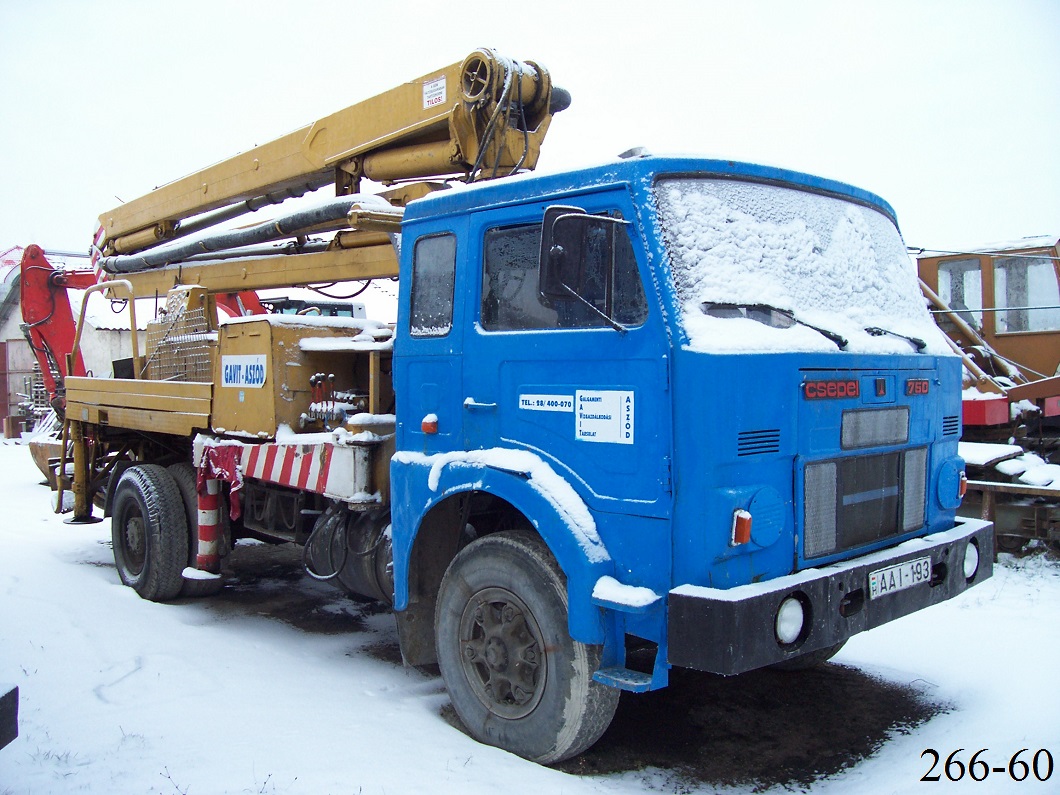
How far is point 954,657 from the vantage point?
4.95 meters

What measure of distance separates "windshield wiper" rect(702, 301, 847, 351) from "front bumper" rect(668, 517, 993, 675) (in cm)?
93

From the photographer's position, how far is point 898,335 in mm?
3982

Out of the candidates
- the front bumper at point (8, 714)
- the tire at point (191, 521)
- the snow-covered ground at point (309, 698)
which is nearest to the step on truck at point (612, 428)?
the snow-covered ground at point (309, 698)

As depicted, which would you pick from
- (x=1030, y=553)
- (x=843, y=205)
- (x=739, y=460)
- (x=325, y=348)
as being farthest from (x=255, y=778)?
(x=1030, y=553)

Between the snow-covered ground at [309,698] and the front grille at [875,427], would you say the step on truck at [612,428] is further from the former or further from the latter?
the snow-covered ground at [309,698]

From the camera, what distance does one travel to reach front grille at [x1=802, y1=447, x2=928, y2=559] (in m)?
3.50

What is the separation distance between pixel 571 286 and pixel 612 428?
22.8 inches

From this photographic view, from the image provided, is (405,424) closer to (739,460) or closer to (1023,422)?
(739,460)

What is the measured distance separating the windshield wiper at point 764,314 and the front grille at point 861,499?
52 cm

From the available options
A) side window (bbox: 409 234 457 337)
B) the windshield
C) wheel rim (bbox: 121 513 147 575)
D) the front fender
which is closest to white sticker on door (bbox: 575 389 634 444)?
the front fender

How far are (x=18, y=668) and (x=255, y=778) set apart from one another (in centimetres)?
202

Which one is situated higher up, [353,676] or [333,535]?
[333,535]

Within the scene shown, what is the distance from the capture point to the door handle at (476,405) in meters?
3.88

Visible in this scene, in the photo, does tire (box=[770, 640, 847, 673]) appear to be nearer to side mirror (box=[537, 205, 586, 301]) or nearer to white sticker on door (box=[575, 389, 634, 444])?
white sticker on door (box=[575, 389, 634, 444])
